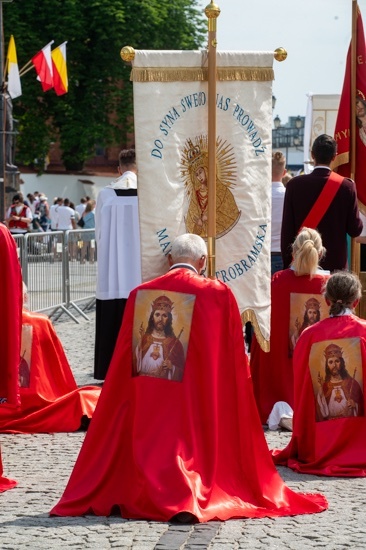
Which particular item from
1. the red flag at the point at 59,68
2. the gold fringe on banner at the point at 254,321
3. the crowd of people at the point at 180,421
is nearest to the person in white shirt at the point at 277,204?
the gold fringe on banner at the point at 254,321

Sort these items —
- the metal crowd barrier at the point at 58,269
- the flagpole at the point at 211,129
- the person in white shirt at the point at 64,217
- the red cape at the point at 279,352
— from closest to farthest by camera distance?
the flagpole at the point at 211,129
the red cape at the point at 279,352
the metal crowd barrier at the point at 58,269
the person in white shirt at the point at 64,217

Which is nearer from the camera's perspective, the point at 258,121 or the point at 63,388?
the point at 258,121

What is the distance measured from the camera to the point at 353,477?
812 cm

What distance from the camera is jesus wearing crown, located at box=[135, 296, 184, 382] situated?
23.1 ft

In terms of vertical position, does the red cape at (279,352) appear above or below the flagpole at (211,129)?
below

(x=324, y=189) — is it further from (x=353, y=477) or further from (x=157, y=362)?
(x=157, y=362)

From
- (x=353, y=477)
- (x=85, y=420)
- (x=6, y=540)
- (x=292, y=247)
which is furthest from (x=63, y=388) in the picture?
(x=6, y=540)

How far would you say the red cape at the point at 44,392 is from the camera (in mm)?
9914

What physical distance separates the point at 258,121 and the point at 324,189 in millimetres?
2534

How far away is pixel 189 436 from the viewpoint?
6.93 meters

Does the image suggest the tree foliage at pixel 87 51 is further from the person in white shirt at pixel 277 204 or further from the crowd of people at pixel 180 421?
the crowd of people at pixel 180 421

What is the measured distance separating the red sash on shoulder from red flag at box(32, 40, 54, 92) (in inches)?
879

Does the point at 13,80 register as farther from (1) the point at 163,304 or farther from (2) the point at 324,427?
(1) the point at 163,304

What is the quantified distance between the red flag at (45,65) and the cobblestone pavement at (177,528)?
966 inches
